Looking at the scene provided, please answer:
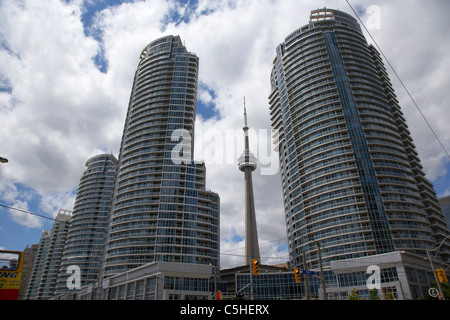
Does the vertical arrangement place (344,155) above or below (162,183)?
above

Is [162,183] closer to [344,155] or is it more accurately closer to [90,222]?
[344,155]

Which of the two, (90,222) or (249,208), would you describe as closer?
(249,208)

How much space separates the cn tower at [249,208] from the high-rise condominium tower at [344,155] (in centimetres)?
2813

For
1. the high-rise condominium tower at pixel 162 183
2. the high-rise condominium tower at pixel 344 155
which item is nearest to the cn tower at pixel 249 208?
the high-rise condominium tower at pixel 344 155

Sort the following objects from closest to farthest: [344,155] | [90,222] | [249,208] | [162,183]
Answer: [344,155]
[162,183]
[249,208]
[90,222]

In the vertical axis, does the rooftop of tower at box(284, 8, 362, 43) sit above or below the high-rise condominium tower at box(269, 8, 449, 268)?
above

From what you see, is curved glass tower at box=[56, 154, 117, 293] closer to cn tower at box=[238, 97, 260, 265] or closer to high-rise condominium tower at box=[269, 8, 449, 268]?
cn tower at box=[238, 97, 260, 265]

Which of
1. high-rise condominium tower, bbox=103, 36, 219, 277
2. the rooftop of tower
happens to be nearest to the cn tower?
high-rise condominium tower, bbox=103, 36, 219, 277

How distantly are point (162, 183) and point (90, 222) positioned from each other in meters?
70.8

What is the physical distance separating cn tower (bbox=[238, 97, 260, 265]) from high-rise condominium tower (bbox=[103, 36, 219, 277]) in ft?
104

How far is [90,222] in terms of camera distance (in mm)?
146125

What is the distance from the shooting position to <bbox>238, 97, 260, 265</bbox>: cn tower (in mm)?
125875

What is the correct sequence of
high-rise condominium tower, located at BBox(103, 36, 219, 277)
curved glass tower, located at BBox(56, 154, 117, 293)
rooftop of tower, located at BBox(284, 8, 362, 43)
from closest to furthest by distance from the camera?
high-rise condominium tower, located at BBox(103, 36, 219, 277) < rooftop of tower, located at BBox(284, 8, 362, 43) < curved glass tower, located at BBox(56, 154, 117, 293)

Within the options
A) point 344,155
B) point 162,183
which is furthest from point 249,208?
point 344,155
